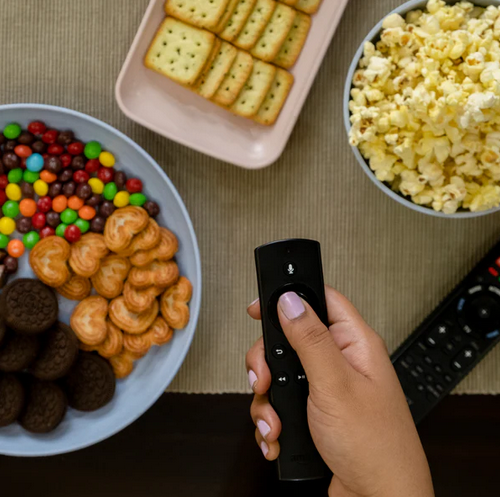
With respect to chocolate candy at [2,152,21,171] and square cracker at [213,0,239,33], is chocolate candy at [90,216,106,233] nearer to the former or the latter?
chocolate candy at [2,152,21,171]

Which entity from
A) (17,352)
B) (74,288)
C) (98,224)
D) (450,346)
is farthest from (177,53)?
(450,346)

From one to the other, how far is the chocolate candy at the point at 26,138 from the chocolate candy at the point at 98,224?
0.15m

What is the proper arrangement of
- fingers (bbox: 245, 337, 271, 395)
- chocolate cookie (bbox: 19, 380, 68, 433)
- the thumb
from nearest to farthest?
the thumb, fingers (bbox: 245, 337, 271, 395), chocolate cookie (bbox: 19, 380, 68, 433)

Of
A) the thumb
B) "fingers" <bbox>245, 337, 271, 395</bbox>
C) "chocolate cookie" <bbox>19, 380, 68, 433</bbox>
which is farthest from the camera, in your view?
"chocolate cookie" <bbox>19, 380, 68, 433</bbox>

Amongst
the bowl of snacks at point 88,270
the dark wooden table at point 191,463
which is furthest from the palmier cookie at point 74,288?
the dark wooden table at point 191,463

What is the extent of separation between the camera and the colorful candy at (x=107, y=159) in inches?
35.3

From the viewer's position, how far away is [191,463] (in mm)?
977

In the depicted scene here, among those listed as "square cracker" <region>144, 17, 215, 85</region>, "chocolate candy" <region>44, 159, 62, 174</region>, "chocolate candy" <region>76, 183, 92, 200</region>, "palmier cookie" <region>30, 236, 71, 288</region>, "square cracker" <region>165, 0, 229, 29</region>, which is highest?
"square cracker" <region>165, 0, 229, 29</region>

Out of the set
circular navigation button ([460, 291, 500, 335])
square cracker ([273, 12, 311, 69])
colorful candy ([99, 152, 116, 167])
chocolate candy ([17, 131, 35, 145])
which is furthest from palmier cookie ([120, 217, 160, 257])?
circular navigation button ([460, 291, 500, 335])

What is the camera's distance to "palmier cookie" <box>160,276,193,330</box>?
2.93 ft

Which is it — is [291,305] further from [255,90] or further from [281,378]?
[255,90]

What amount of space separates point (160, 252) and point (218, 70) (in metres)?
0.28

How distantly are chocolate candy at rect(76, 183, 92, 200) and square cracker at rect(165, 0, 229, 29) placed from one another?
0.93 ft

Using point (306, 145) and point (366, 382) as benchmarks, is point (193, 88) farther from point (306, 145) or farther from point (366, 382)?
point (366, 382)
